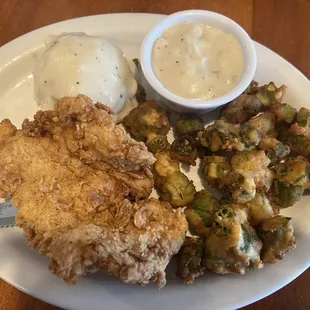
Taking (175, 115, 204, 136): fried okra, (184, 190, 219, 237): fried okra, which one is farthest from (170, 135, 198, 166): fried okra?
(184, 190, 219, 237): fried okra

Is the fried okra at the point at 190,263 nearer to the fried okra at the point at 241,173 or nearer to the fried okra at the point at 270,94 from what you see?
the fried okra at the point at 241,173

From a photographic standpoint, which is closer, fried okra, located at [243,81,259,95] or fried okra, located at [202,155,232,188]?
fried okra, located at [202,155,232,188]

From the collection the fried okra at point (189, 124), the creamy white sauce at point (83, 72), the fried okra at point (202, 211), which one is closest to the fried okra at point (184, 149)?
the fried okra at point (189, 124)

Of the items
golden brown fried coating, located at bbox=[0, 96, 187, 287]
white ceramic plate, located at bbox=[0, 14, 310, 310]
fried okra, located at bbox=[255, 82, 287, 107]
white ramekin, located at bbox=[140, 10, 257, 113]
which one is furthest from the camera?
fried okra, located at bbox=[255, 82, 287, 107]

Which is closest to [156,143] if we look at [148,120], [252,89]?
[148,120]

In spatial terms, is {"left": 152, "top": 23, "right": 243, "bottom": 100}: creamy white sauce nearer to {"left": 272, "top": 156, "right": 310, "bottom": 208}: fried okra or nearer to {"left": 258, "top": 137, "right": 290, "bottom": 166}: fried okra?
{"left": 258, "top": 137, "right": 290, "bottom": 166}: fried okra
